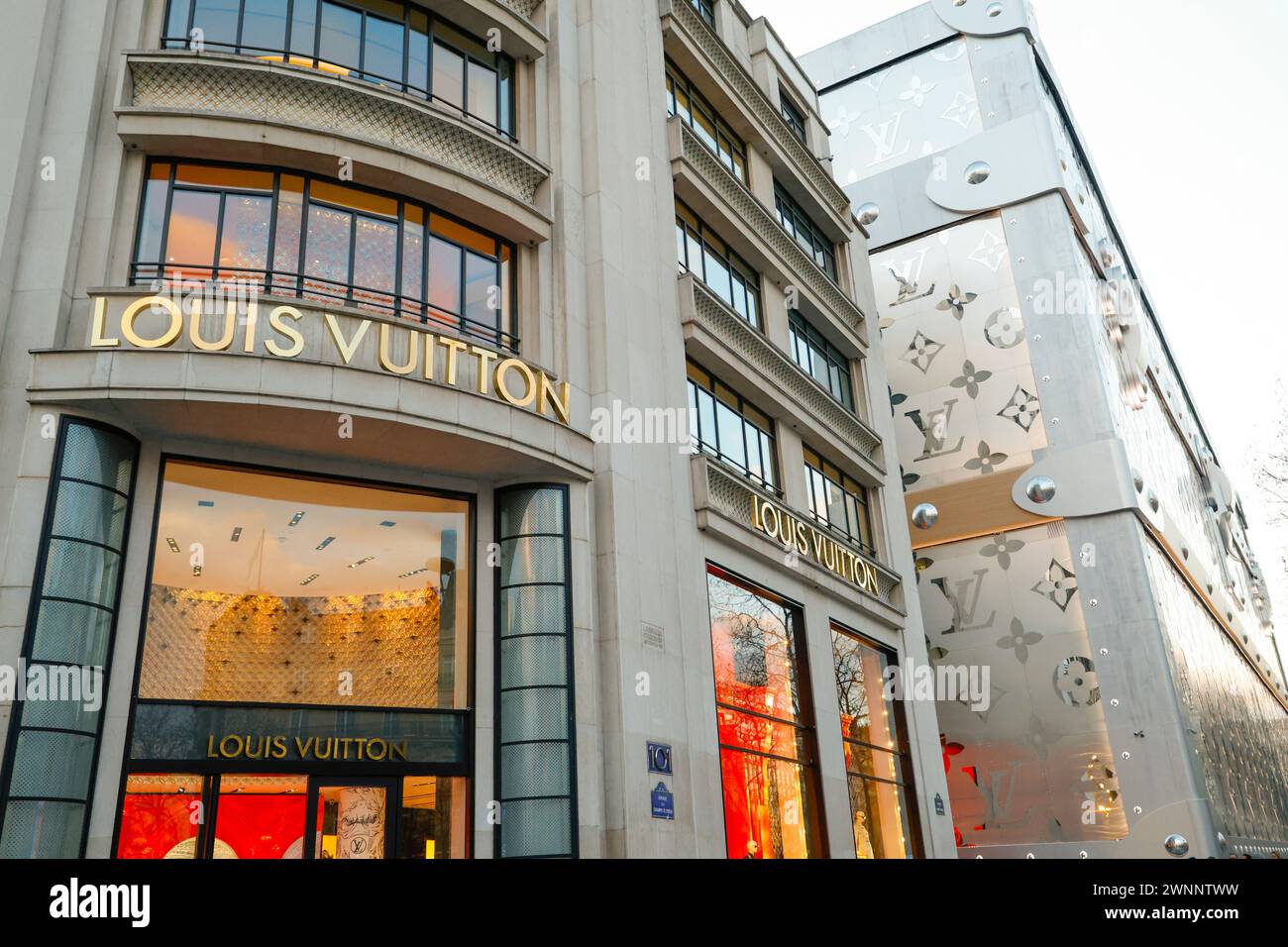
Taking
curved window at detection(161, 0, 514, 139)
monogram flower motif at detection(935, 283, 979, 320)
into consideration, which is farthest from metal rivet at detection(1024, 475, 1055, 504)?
curved window at detection(161, 0, 514, 139)

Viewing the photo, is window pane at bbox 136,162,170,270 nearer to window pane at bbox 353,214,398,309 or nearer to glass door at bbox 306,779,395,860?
window pane at bbox 353,214,398,309

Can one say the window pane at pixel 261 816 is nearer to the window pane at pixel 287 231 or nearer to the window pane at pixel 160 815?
the window pane at pixel 160 815

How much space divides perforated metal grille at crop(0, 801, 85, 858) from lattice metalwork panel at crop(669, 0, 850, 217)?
1924 centimetres

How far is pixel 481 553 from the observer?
52.9ft

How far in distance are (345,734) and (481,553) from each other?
3344 millimetres

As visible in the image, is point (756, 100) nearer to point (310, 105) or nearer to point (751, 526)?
point (751, 526)

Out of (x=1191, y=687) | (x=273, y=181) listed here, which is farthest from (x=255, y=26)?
(x=1191, y=687)

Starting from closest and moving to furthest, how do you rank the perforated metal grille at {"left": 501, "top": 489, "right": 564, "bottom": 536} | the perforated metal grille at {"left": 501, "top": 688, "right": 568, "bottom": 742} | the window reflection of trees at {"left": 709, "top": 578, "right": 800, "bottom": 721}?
the perforated metal grille at {"left": 501, "top": 688, "right": 568, "bottom": 742}
the perforated metal grille at {"left": 501, "top": 489, "right": 564, "bottom": 536}
the window reflection of trees at {"left": 709, "top": 578, "right": 800, "bottom": 721}

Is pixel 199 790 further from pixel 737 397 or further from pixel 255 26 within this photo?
pixel 737 397

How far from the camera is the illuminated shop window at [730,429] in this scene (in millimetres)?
21172

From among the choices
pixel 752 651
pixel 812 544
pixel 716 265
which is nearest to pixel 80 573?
pixel 752 651

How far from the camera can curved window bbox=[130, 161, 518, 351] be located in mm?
14797

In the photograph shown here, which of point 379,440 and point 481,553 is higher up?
point 379,440

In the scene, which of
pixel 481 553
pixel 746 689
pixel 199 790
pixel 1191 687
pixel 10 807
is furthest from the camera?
pixel 1191 687
